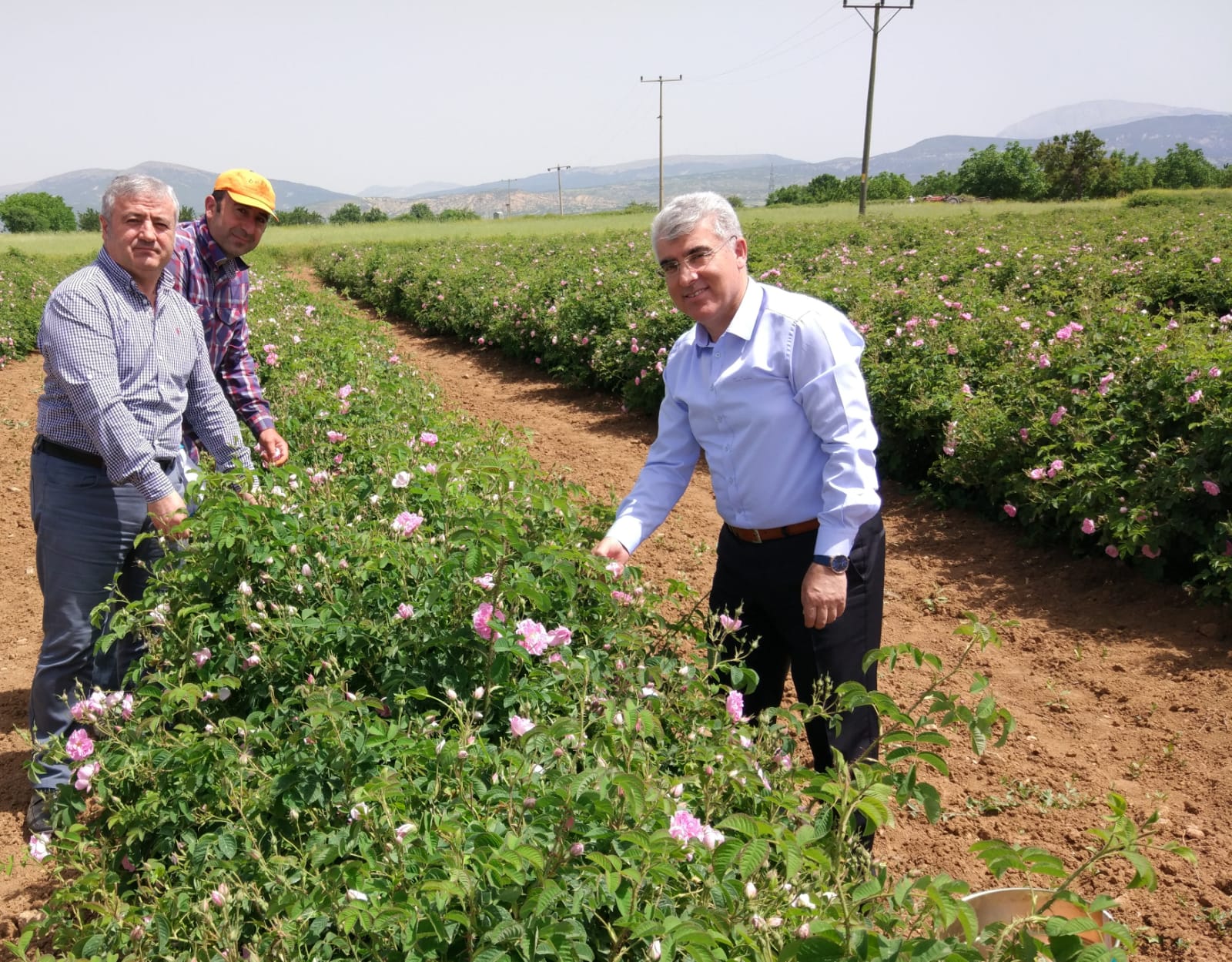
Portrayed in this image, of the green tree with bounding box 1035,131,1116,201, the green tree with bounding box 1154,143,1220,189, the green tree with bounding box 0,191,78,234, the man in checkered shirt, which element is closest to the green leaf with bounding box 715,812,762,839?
the man in checkered shirt

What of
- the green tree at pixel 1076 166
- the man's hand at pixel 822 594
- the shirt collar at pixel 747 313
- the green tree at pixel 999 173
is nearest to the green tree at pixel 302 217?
the green tree at pixel 999 173

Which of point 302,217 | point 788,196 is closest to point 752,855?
point 788,196

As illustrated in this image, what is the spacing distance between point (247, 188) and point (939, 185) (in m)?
79.3

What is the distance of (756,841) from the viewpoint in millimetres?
1450

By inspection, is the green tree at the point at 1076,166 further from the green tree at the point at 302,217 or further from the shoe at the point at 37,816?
the shoe at the point at 37,816

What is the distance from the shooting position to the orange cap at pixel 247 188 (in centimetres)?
361

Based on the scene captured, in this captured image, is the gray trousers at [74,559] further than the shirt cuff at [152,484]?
Yes

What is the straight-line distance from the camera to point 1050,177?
67.6 metres

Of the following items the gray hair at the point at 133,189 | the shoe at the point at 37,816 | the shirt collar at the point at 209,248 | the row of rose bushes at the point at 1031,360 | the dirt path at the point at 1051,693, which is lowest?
the dirt path at the point at 1051,693

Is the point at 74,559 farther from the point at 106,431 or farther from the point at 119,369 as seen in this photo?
the point at 119,369

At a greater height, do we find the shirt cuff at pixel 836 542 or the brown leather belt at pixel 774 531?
the shirt cuff at pixel 836 542

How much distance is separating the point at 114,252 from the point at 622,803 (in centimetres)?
255

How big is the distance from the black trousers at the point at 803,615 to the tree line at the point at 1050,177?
2378 inches

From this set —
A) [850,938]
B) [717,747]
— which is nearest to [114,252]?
[717,747]
